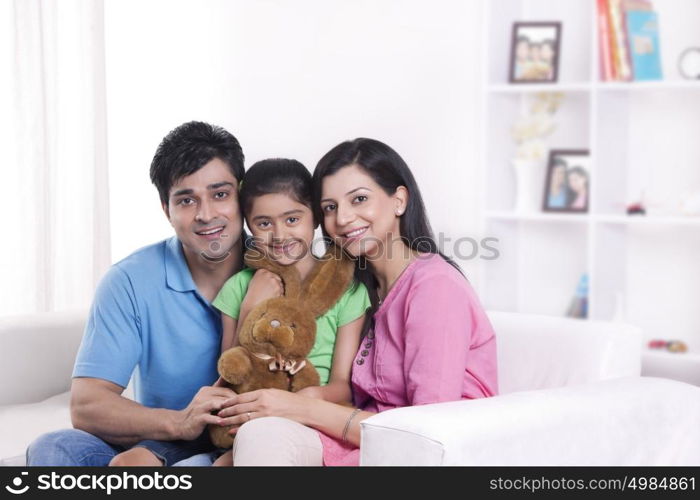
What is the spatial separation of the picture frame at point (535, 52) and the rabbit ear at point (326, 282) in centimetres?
181

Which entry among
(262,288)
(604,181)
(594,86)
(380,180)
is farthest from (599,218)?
(262,288)

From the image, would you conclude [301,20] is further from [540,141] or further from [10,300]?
[10,300]

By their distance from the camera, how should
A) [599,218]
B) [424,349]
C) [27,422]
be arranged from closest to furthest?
1. [424,349]
2. [27,422]
3. [599,218]

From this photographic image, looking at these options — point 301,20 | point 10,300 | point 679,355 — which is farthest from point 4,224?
point 679,355

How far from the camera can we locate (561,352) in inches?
76.0

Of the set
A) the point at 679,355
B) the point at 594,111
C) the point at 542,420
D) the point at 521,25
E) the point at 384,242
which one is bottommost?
the point at 679,355

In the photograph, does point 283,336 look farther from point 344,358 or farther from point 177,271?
point 177,271

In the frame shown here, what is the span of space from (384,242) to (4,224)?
200cm

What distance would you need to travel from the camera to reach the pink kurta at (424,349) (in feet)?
5.37

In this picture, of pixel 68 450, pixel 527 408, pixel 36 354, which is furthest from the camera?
pixel 36 354

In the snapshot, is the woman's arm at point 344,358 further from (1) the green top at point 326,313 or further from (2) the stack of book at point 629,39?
(2) the stack of book at point 629,39

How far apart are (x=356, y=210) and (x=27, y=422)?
101cm

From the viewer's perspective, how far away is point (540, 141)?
3.49 metres

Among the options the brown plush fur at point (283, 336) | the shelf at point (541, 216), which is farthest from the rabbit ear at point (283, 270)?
the shelf at point (541, 216)
